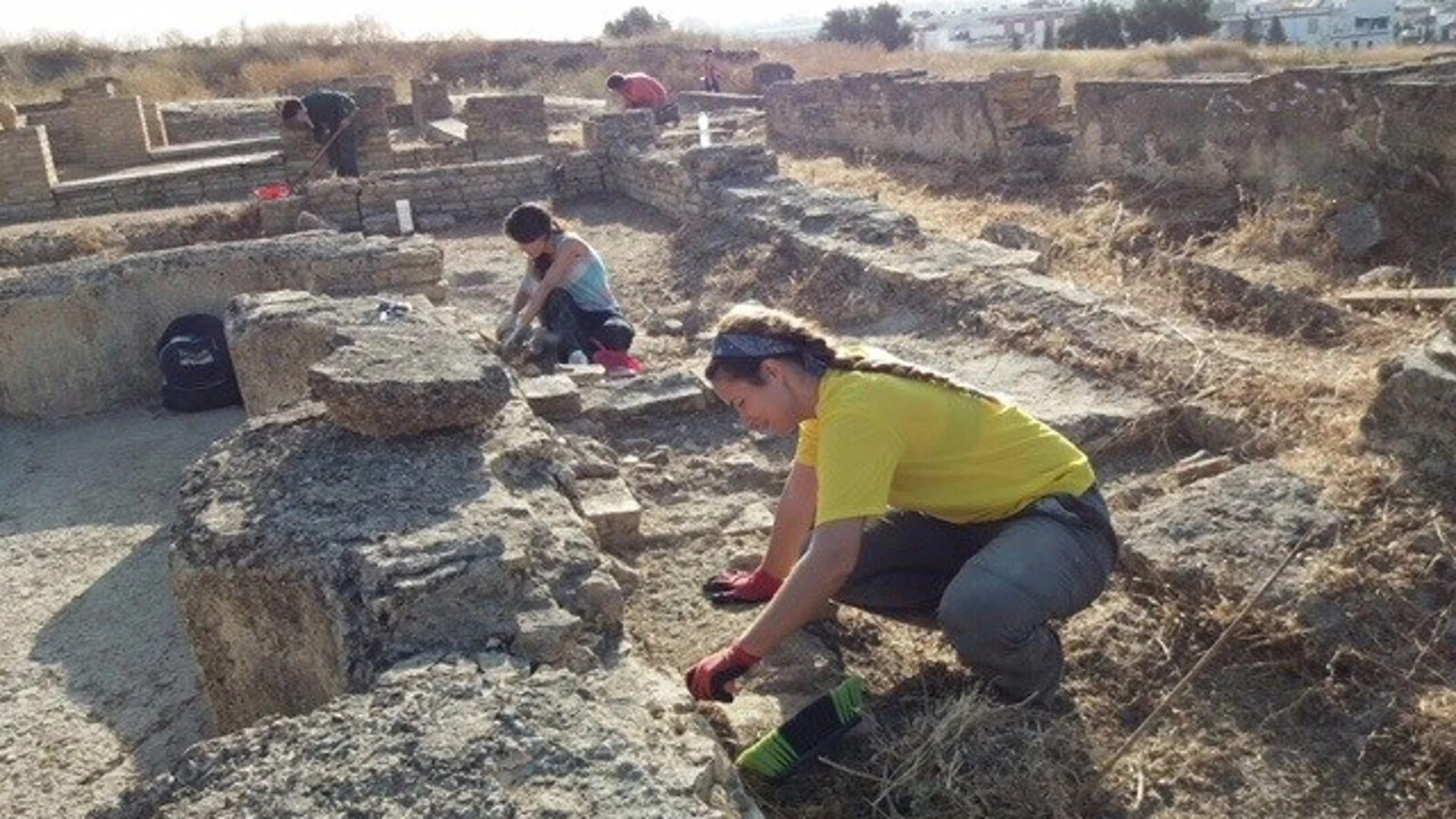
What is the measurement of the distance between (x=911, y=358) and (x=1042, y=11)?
101715 mm

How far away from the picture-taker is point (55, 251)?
34.0 ft

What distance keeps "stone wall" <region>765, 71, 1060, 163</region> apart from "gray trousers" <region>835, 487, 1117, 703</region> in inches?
360

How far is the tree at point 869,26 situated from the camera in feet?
166

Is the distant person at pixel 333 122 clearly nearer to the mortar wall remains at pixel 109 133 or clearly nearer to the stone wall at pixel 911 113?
the mortar wall remains at pixel 109 133

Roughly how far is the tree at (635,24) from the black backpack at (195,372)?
37740 millimetres

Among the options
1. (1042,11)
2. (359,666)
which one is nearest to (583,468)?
(359,666)

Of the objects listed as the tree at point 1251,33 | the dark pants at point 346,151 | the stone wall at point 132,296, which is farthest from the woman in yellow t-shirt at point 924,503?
the tree at point 1251,33

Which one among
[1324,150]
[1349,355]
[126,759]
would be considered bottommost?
A: [126,759]

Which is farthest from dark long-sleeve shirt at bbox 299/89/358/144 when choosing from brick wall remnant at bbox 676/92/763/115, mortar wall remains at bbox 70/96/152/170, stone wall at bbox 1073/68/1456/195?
brick wall remnant at bbox 676/92/763/115

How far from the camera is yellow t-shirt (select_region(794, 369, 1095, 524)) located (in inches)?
114

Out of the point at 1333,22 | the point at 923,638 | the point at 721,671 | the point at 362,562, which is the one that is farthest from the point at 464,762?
the point at 1333,22

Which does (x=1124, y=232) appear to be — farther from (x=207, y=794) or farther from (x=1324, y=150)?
(x=207, y=794)

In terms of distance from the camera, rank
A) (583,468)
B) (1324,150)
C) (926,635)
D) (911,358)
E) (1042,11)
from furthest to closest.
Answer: (1042,11) < (1324,150) < (911,358) < (583,468) < (926,635)

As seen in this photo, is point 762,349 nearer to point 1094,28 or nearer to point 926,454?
point 926,454
